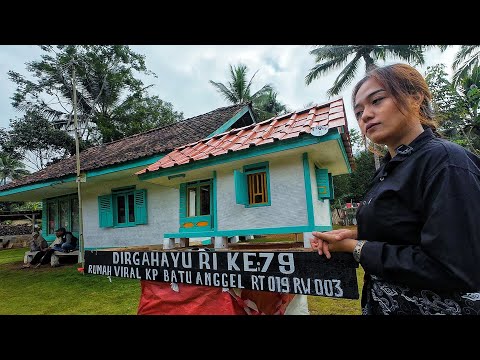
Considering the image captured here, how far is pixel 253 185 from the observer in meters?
3.02

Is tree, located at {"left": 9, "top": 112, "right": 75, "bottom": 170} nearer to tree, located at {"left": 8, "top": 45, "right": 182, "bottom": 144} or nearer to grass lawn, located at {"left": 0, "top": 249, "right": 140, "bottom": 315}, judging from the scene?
tree, located at {"left": 8, "top": 45, "right": 182, "bottom": 144}

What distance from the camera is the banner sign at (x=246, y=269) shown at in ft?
4.65

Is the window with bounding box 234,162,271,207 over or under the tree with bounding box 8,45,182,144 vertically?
under

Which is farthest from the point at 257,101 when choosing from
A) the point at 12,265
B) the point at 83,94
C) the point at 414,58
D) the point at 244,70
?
the point at 12,265

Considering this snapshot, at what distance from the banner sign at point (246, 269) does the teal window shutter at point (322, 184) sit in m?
1.63

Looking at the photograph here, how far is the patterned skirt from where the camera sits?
0.87 meters

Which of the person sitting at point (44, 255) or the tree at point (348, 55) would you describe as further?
the tree at point (348, 55)

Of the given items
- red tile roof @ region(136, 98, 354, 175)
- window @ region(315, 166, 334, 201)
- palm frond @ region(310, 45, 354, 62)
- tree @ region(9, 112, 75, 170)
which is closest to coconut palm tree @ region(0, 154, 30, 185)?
tree @ region(9, 112, 75, 170)

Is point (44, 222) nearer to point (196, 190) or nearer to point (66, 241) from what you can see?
point (66, 241)

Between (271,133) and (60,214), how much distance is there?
1141 cm

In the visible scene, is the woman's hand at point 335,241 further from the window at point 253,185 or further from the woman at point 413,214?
the window at point 253,185

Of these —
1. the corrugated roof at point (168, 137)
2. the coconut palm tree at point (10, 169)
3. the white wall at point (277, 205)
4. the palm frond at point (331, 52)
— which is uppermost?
the palm frond at point (331, 52)

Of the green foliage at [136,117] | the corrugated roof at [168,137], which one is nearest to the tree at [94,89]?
the green foliage at [136,117]

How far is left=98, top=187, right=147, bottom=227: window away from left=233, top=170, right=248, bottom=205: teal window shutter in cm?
604
